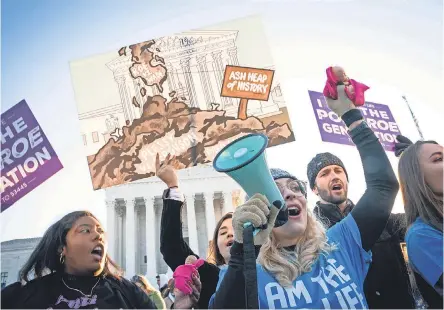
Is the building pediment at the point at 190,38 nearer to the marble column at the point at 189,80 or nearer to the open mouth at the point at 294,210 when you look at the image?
the marble column at the point at 189,80

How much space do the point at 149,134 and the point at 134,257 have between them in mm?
34439

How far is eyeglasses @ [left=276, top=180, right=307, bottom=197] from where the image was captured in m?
2.44

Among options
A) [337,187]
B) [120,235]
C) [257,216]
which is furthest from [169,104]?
[120,235]

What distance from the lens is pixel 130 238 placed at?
38.1 m

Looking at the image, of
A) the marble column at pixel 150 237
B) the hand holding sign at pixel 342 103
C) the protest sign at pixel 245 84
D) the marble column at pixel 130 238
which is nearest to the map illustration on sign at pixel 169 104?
the protest sign at pixel 245 84

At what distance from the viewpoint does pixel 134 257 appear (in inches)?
1462

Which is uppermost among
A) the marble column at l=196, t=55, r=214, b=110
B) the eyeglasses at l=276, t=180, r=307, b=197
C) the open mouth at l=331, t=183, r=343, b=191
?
the marble column at l=196, t=55, r=214, b=110

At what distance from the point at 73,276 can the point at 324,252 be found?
1.92 metres

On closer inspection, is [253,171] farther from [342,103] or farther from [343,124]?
[343,124]

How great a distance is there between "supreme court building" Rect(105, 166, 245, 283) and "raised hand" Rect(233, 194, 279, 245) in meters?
35.2

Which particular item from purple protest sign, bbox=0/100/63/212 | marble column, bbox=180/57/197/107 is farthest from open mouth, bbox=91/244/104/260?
marble column, bbox=180/57/197/107

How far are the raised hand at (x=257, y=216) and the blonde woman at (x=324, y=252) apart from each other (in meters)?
0.01

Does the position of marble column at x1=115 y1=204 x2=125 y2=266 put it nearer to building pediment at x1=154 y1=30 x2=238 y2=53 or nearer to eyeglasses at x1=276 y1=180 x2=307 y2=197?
Answer: building pediment at x1=154 y1=30 x2=238 y2=53

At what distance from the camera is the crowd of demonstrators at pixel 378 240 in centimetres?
267
